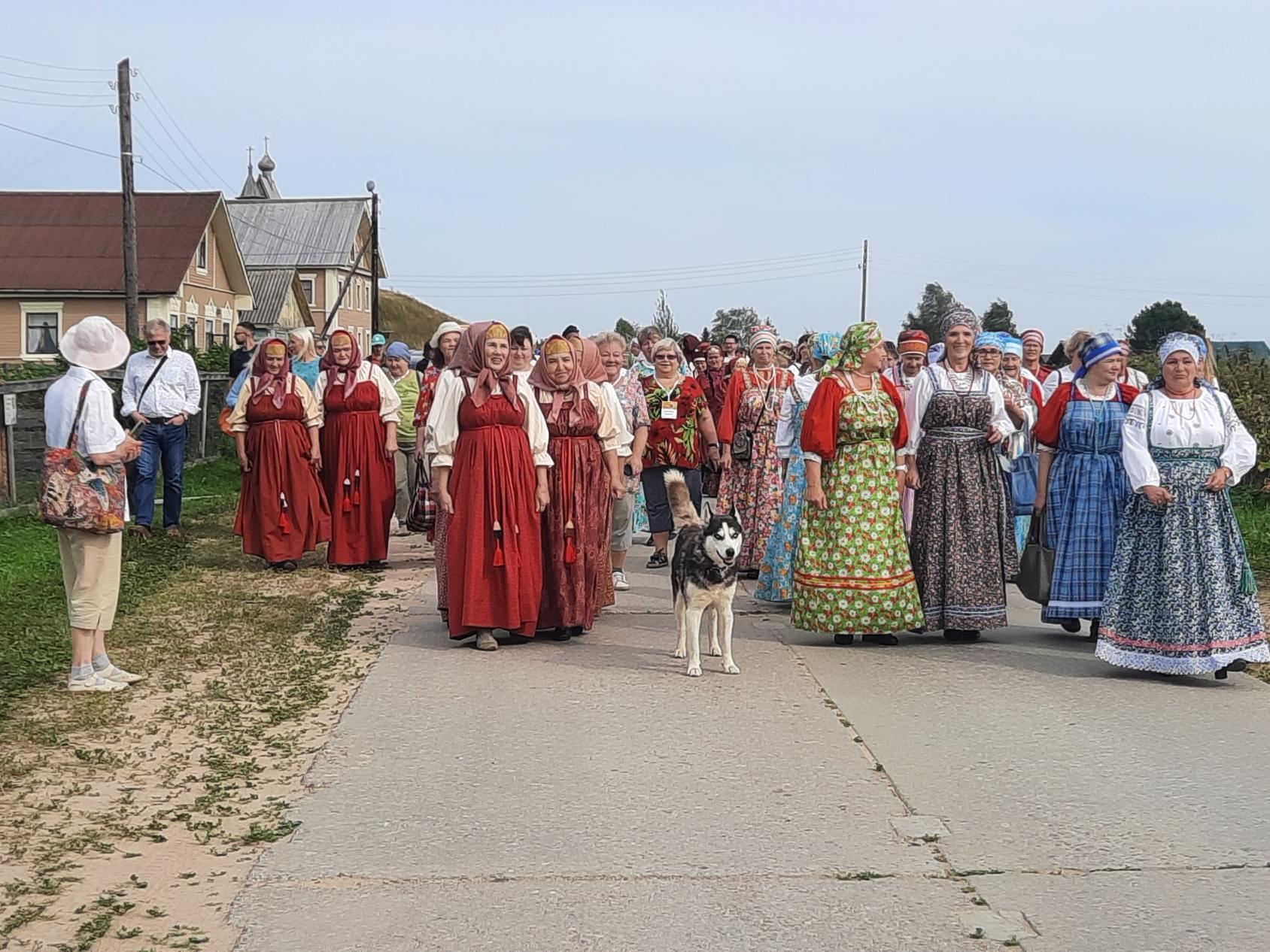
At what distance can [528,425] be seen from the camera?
931cm

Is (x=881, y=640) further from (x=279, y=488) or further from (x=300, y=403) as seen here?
(x=300, y=403)

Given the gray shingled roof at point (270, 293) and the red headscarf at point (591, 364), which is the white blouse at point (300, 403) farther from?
the gray shingled roof at point (270, 293)

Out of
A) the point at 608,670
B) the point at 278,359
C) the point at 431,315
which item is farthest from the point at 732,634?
the point at 431,315

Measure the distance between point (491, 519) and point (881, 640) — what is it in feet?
8.36

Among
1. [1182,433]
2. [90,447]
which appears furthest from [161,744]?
[1182,433]

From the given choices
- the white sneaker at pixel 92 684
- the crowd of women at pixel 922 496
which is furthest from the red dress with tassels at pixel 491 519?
the white sneaker at pixel 92 684

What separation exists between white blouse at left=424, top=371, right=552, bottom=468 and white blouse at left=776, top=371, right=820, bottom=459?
2.48 metres

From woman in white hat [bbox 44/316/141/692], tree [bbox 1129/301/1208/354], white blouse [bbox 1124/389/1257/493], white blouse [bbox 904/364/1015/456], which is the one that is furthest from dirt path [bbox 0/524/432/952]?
tree [bbox 1129/301/1208/354]

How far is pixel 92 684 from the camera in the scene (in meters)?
7.81

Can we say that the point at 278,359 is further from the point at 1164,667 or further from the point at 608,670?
the point at 1164,667

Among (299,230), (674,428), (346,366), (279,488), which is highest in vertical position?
(299,230)

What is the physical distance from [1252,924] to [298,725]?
4.26 m

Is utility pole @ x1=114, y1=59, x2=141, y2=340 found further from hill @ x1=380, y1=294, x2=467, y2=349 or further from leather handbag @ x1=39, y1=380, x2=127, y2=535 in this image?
hill @ x1=380, y1=294, x2=467, y2=349

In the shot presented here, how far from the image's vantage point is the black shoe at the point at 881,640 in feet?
31.5
